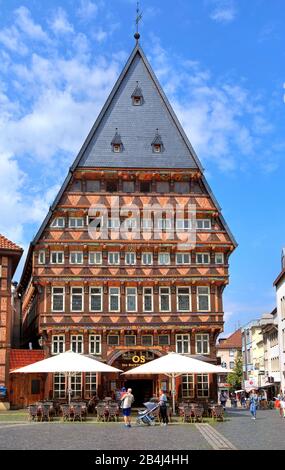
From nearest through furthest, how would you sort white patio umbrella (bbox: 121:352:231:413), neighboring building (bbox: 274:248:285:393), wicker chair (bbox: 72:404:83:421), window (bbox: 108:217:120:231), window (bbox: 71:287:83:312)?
wicker chair (bbox: 72:404:83:421)
white patio umbrella (bbox: 121:352:231:413)
window (bbox: 71:287:83:312)
window (bbox: 108:217:120:231)
neighboring building (bbox: 274:248:285:393)

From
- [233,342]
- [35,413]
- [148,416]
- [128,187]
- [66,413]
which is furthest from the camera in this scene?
[233,342]

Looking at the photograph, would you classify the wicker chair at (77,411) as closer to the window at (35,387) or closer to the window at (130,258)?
the window at (35,387)

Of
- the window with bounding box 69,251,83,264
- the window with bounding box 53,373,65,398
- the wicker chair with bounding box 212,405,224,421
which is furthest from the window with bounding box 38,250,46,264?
the wicker chair with bounding box 212,405,224,421

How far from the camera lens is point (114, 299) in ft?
143

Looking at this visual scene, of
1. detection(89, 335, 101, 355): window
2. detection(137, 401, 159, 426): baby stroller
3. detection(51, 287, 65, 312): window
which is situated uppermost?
detection(51, 287, 65, 312): window

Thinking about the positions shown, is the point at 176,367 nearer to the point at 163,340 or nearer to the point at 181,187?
the point at 163,340

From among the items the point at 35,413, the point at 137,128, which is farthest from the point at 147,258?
the point at 35,413

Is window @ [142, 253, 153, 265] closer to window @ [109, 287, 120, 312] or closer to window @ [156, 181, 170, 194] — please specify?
window @ [109, 287, 120, 312]

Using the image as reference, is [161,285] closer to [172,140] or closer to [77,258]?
[77,258]

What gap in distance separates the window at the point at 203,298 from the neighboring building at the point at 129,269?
0.06 meters

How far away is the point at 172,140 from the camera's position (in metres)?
46.7

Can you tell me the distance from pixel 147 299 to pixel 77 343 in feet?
16.3

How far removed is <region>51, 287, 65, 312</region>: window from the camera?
43.0 meters

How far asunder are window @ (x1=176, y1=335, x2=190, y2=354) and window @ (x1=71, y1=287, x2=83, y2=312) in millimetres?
6171
